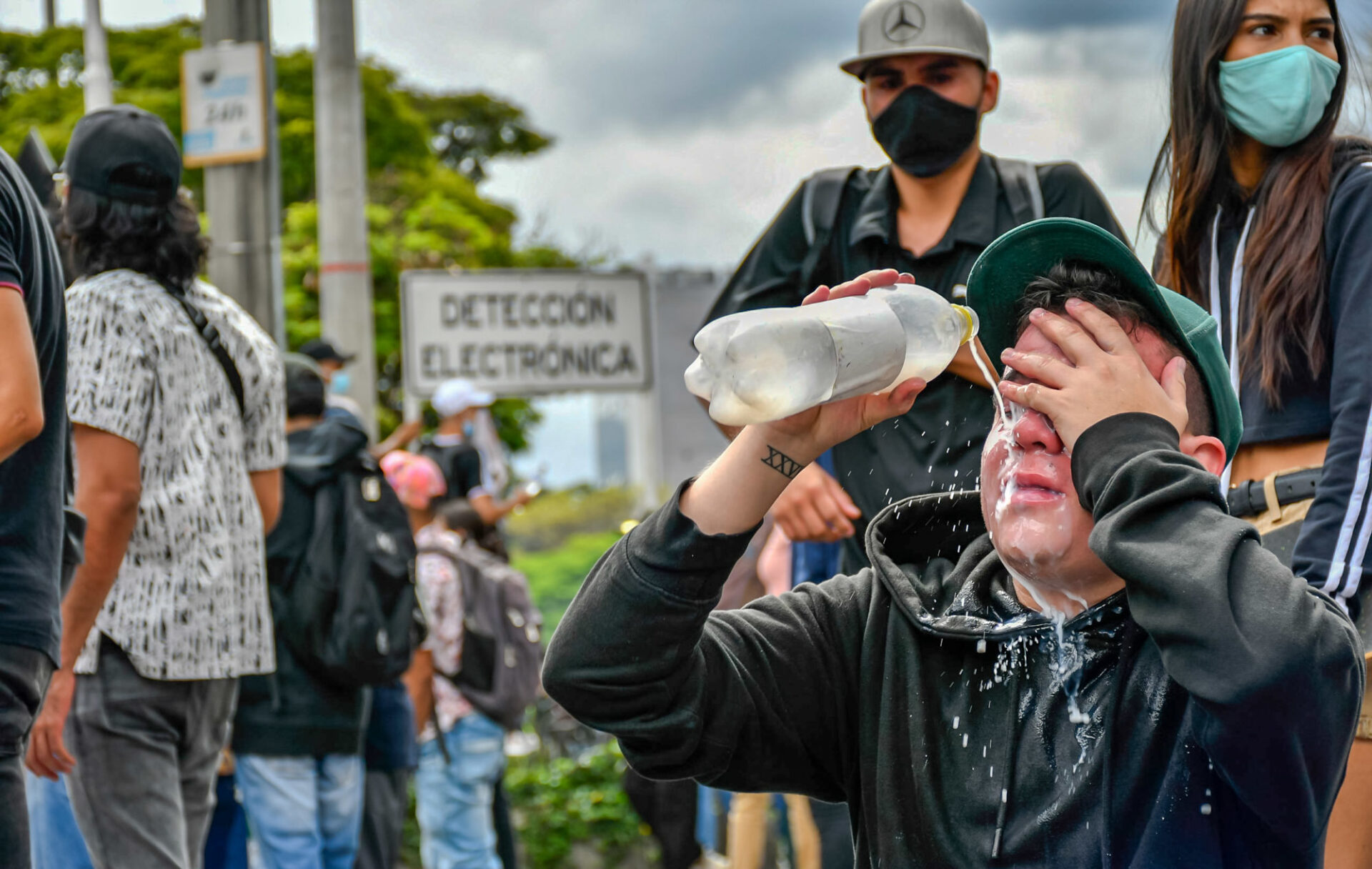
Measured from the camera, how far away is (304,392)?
5.90m

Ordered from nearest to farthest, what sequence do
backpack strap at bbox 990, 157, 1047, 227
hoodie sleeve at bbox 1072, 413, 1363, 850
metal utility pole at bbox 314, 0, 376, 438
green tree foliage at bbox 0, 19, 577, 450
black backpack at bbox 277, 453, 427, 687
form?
hoodie sleeve at bbox 1072, 413, 1363, 850 < backpack strap at bbox 990, 157, 1047, 227 < black backpack at bbox 277, 453, 427, 687 < metal utility pole at bbox 314, 0, 376, 438 < green tree foliage at bbox 0, 19, 577, 450

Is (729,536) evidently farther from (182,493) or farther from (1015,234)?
(182,493)

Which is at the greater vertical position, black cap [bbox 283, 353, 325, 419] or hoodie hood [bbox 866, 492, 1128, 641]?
black cap [bbox 283, 353, 325, 419]

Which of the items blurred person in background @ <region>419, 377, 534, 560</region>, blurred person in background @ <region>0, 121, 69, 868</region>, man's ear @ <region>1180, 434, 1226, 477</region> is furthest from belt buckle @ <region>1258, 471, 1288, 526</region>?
blurred person in background @ <region>419, 377, 534, 560</region>

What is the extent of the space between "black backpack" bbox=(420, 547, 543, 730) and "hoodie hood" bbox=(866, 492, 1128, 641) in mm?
4931

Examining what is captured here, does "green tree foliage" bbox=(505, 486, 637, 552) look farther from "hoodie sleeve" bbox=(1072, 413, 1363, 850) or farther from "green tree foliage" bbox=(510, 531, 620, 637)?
"hoodie sleeve" bbox=(1072, 413, 1363, 850)

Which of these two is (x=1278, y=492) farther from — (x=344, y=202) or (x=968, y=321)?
(x=344, y=202)

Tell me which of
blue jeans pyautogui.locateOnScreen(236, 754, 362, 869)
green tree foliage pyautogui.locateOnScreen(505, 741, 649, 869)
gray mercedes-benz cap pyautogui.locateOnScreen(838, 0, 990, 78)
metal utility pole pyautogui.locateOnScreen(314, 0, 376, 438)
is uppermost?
metal utility pole pyautogui.locateOnScreen(314, 0, 376, 438)

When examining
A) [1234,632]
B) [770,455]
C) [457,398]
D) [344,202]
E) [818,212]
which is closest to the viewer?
[1234,632]

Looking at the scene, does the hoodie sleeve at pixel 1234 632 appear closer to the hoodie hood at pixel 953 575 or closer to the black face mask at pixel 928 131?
the hoodie hood at pixel 953 575

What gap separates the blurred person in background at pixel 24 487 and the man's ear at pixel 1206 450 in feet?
6.43

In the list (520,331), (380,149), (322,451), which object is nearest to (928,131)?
(322,451)

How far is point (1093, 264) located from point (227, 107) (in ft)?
20.7

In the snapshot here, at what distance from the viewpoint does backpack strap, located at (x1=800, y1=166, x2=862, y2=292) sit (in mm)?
3883
